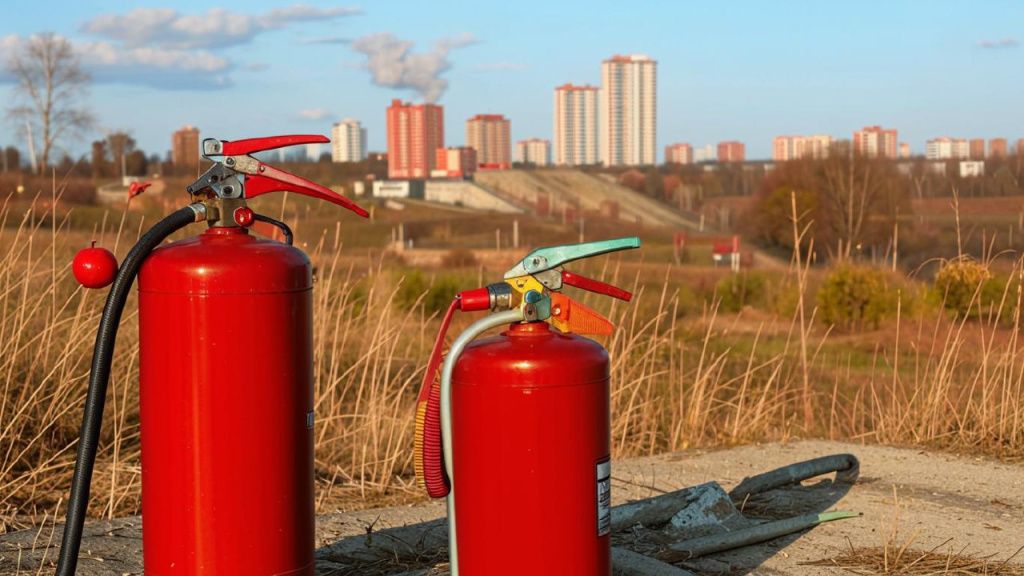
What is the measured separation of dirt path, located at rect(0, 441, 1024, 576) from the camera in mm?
3367

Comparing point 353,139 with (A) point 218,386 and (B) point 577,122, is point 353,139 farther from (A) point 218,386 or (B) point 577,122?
(A) point 218,386

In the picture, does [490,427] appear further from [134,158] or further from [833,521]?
[134,158]

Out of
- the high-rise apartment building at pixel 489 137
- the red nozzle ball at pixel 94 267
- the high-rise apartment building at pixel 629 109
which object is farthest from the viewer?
the high-rise apartment building at pixel 629 109

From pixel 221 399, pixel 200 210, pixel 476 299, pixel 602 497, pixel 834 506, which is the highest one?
pixel 200 210

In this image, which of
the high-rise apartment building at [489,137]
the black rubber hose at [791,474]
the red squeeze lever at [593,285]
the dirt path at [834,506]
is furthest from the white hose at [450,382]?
the high-rise apartment building at [489,137]

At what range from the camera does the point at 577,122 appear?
5546 inches

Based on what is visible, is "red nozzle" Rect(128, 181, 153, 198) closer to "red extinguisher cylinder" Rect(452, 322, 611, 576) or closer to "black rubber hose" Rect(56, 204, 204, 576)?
"black rubber hose" Rect(56, 204, 204, 576)

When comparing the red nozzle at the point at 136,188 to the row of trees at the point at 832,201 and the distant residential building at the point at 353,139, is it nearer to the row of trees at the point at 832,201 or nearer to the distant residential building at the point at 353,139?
the row of trees at the point at 832,201

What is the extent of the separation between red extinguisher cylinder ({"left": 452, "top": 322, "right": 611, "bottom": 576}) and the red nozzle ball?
86cm

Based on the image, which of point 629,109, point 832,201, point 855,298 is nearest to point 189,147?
point 855,298

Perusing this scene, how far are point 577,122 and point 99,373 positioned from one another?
140321 millimetres

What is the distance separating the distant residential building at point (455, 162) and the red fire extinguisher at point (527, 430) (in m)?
92.4

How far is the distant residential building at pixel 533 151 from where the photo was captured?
506 feet

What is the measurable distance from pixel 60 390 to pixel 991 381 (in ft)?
14.3
